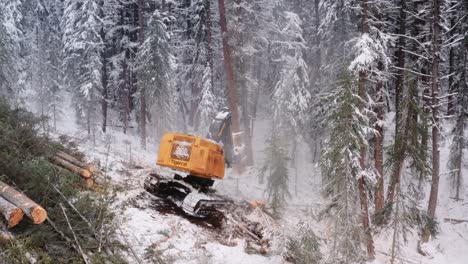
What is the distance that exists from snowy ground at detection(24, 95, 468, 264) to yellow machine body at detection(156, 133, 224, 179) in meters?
1.35

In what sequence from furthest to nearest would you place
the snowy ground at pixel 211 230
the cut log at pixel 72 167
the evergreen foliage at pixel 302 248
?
the cut log at pixel 72 167, the evergreen foliage at pixel 302 248, the snowy ground at pixel 211 230

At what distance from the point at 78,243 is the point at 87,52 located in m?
24.5

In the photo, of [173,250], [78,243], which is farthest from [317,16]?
[78,243]

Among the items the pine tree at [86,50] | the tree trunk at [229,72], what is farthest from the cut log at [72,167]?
the pine tree at [86,50]

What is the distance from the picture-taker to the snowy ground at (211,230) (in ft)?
32.3

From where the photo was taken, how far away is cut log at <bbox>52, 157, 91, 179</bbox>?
11.3 metres

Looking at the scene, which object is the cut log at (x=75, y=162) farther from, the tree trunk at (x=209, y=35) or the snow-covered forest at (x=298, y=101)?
the tree trunk at (x=209, y=35)

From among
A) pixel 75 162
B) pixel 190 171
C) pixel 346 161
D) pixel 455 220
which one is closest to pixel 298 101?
pixel 455 220

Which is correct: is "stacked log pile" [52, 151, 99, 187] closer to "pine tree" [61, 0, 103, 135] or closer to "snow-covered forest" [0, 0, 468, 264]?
"snow-covered forest" [0, 0, 468, 264]

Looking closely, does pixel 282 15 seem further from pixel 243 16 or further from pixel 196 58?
pixel 196 58

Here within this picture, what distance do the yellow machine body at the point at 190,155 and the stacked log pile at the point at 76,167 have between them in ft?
6.62

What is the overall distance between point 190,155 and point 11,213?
221 inches

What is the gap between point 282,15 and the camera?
88.8 feet

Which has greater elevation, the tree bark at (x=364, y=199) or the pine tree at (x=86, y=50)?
the pine tree at (x=86, y=50)
